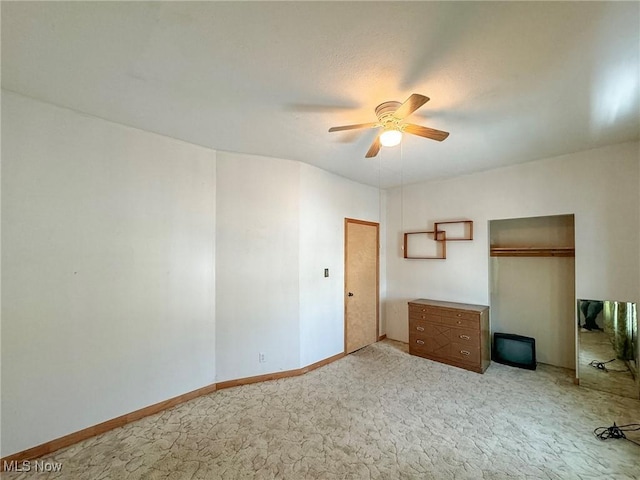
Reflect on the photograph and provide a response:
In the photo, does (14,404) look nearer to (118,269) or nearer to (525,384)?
(118,269)

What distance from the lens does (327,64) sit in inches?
63.9

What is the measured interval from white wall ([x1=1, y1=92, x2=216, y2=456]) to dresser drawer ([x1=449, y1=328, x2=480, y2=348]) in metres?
3.11

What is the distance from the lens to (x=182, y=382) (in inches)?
108

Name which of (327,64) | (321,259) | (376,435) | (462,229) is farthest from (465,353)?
(327,64)

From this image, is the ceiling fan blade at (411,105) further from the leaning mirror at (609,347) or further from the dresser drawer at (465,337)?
the leaning mirror at (609,347)

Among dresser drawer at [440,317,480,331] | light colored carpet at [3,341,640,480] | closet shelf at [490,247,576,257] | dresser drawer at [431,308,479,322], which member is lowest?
light colored carpet at [3,341,640,480]

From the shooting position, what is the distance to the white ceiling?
51.0 inches

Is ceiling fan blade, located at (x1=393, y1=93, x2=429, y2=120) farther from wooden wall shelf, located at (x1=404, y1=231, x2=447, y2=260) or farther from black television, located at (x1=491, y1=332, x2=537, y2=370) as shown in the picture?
black television, located at (x1=491, y1=332, x2=537, y2=370)

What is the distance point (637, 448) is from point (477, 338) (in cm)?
145

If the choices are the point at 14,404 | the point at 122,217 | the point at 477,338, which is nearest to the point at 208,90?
the point at 122,217

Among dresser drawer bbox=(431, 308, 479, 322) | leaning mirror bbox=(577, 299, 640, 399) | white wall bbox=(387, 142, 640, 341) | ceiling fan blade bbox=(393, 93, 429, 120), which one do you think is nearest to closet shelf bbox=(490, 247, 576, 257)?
white wall bbox=(387, 142, 640, 341)

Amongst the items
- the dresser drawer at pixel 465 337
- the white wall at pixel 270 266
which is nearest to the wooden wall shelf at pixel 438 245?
the dresser drawer at pixel 465 337

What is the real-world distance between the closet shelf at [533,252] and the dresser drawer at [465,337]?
1.23 m

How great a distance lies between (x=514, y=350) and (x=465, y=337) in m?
0.75
